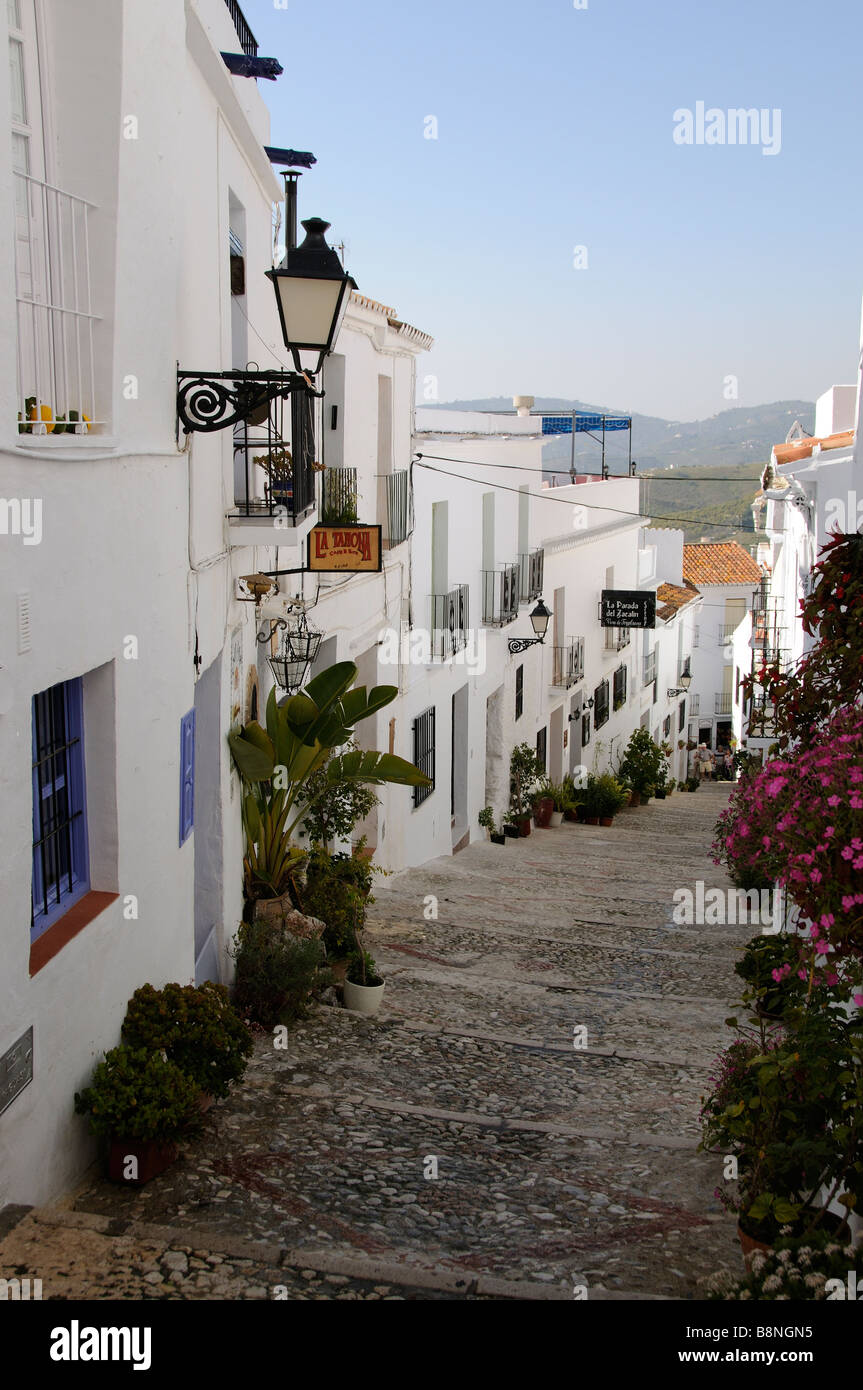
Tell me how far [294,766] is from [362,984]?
5.34 ft

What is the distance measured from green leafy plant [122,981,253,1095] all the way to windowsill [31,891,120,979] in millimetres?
582

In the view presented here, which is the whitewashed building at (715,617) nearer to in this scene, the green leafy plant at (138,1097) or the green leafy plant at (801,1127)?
the green leafy plant at (801,1127)

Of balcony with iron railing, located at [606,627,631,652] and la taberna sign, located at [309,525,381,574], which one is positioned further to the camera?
balcony with iron railing, located at [606,627,631,652]

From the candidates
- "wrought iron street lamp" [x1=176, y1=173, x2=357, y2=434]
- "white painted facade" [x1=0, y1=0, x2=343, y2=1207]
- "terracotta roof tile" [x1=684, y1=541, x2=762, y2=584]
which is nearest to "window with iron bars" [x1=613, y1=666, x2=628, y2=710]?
"terracotta roof tile" [x1=684, y1=541, x2=762, y2=584]

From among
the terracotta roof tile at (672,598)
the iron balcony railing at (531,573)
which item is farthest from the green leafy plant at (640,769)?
the iron balcony railing at (531,573)

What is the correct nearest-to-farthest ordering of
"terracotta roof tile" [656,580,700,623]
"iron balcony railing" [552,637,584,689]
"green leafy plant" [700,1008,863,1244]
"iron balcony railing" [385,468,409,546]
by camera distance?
1. "green leafy plant" [700,1008,863,1244]
2. "iron balcony railing" [385,468,409,546]
3. "iron balcony railing" [552,637,584,689]
4. "terracotta roof tile" [656,580,700,623]

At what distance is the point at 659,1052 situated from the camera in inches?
321

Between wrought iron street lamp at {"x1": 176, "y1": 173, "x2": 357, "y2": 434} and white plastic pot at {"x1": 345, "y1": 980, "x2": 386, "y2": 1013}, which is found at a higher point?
wrought iron street lamp at {"x1": 176, "y1": 173, "x2": 357, "y2": 434}

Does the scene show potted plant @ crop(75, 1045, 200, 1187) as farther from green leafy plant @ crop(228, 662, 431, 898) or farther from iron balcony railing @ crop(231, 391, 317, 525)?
iron balcony railing @ crop(231, 391, 317, 525)

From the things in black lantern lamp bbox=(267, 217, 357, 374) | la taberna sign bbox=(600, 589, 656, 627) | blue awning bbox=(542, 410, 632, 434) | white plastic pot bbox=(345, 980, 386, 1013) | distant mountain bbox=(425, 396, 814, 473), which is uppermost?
distant mountain bbox=(425, 396, 814, 473)

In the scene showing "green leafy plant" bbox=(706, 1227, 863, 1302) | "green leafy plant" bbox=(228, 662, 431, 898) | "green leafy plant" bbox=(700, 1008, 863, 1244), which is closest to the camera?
"green leafy plant" bbox=(706, 1227, 863, 1302)

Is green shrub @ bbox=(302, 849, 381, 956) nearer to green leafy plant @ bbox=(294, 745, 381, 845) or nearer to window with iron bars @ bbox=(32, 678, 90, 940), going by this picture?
green leafy plant @ bbox=(294, 745, 381, 845)

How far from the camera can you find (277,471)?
27.2 feet

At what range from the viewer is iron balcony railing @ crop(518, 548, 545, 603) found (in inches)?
798
